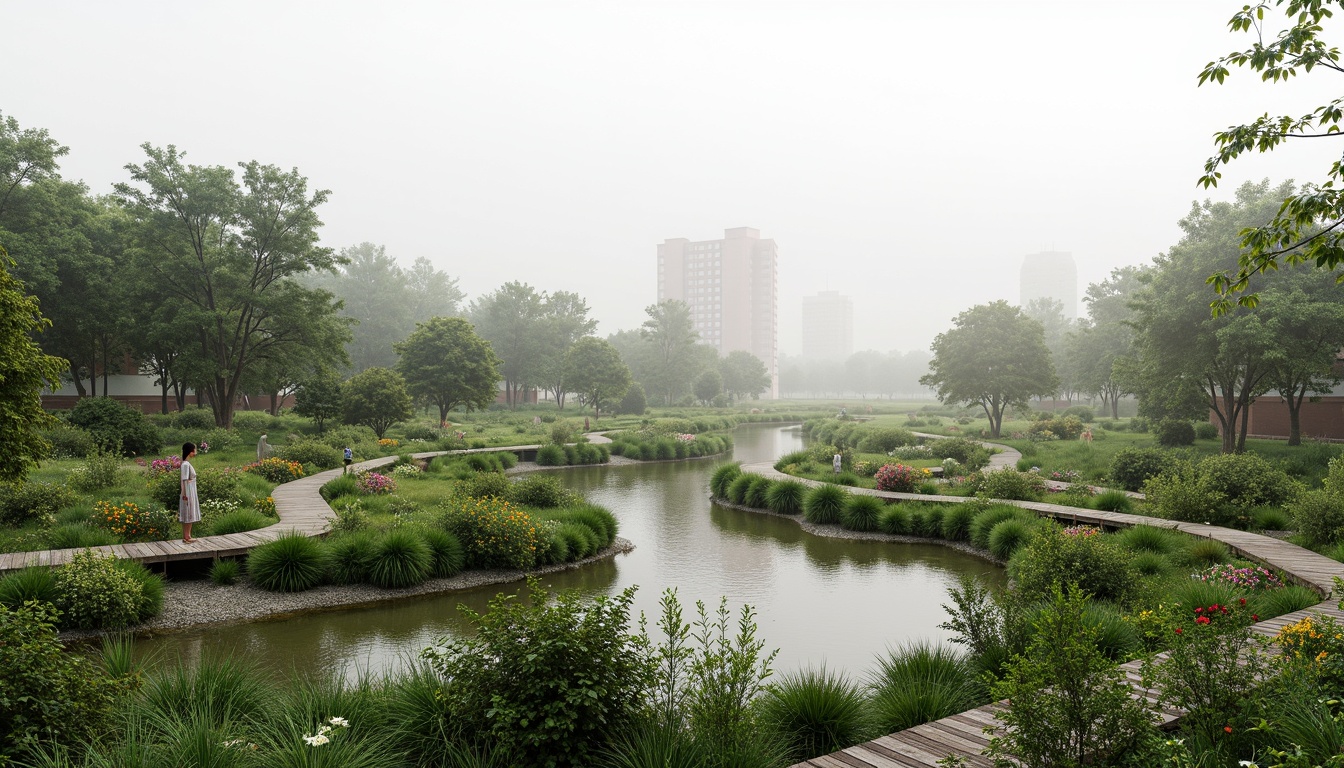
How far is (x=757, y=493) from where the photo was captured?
806 inches

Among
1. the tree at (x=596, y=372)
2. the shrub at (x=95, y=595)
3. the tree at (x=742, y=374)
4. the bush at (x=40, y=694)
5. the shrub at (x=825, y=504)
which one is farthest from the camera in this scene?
the tree at (x=742, y=374)

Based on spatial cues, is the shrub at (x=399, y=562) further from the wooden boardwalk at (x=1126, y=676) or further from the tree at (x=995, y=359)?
the tree at (x=995, y=359)

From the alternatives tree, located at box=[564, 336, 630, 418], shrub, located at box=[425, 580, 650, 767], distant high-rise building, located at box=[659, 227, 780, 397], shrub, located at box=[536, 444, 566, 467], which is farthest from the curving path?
distant high-rise building, located at box=[659, 227, 780, 397]

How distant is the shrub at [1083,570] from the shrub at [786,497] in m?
9.29

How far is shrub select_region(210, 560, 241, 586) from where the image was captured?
1144cm

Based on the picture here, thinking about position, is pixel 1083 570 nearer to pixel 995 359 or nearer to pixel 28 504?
pixel 28 504

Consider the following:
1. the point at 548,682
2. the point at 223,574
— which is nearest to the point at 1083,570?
the point at 548,682

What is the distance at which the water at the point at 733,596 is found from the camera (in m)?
9.18

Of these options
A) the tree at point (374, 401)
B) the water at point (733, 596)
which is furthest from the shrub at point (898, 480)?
the tree at point (374, 401)

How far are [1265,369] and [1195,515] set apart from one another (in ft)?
35.6

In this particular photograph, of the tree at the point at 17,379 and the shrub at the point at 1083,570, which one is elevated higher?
the tree at the point at 17,379

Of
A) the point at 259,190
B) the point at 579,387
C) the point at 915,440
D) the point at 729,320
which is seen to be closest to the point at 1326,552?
the point at 915,440

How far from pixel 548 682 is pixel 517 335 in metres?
67.0

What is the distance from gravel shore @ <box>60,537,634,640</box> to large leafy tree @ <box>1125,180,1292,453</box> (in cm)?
2117
